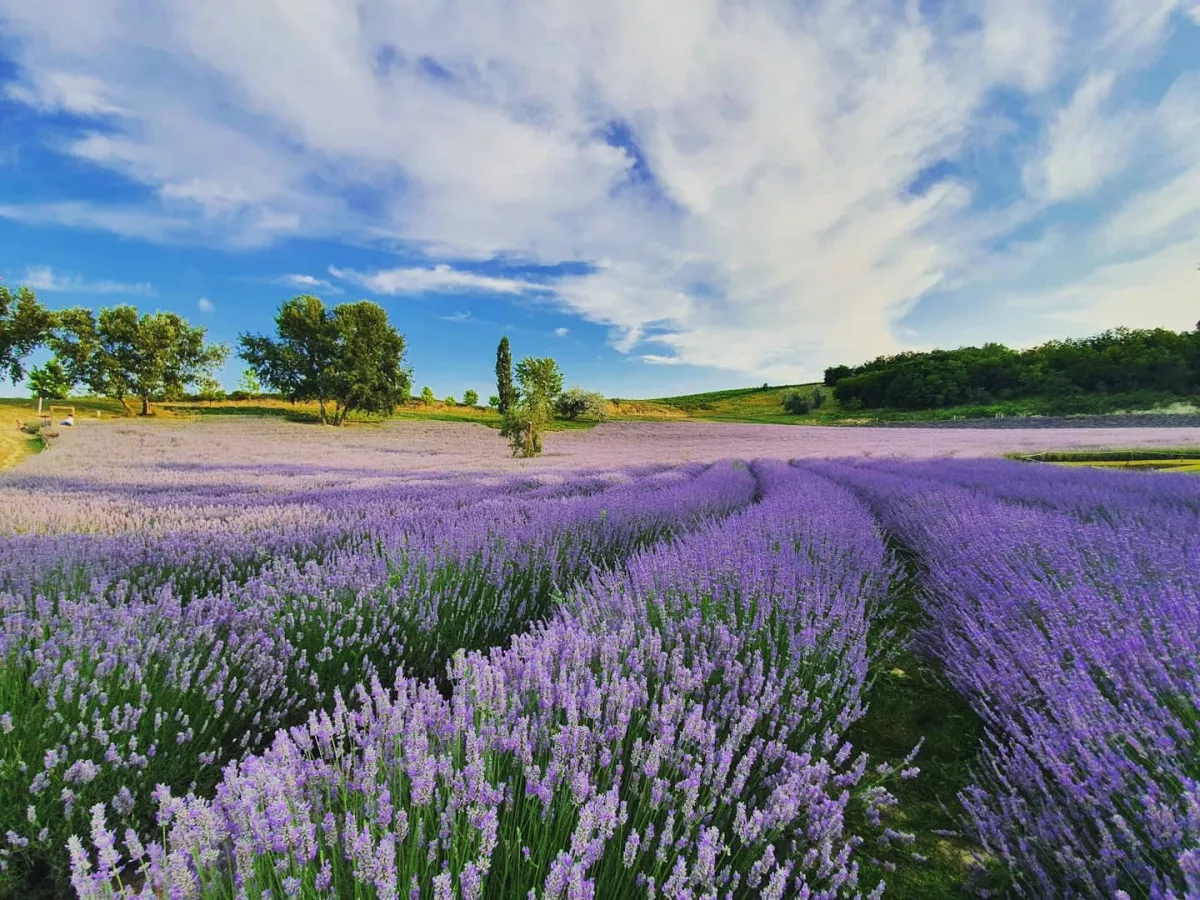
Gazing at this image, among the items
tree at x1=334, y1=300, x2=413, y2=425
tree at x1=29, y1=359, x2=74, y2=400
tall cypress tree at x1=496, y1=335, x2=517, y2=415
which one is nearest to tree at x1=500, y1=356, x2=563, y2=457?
tree at x1=334, y1=300, x2=413, y2=425

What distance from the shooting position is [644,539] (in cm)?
459

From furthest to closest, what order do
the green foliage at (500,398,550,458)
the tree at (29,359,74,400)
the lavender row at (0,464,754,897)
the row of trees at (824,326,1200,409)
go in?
the tree at (29,359,74,400)
the row of trees at (824,326,1200,409)
the green foliage at (500,398,550,458)
the lavender row at (0,464,754,897)

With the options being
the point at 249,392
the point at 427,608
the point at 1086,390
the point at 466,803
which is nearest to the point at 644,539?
the point at 427,608

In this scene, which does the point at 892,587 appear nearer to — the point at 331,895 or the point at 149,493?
the point at 331,895

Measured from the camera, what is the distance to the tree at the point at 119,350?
105 feet

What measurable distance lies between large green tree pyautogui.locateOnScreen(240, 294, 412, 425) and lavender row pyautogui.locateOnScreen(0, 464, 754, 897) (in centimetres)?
3216

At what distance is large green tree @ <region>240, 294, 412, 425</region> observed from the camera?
32531 millimetres

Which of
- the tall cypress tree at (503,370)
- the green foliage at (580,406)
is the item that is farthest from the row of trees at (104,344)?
the green foliage at (580,406)

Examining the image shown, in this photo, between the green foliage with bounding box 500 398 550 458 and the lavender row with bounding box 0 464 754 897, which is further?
the green foliage with bounding box 500 398 550 458

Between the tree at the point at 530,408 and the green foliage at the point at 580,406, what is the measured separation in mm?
27315

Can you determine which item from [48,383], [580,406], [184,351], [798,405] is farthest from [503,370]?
[48,383]

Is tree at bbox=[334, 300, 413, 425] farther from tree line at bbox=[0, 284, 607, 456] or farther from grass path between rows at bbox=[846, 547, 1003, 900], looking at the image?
grass path between rows at bbox=[846, 547, 1003, 900]

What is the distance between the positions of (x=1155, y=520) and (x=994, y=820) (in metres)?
3.85

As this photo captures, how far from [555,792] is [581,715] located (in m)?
0.29
